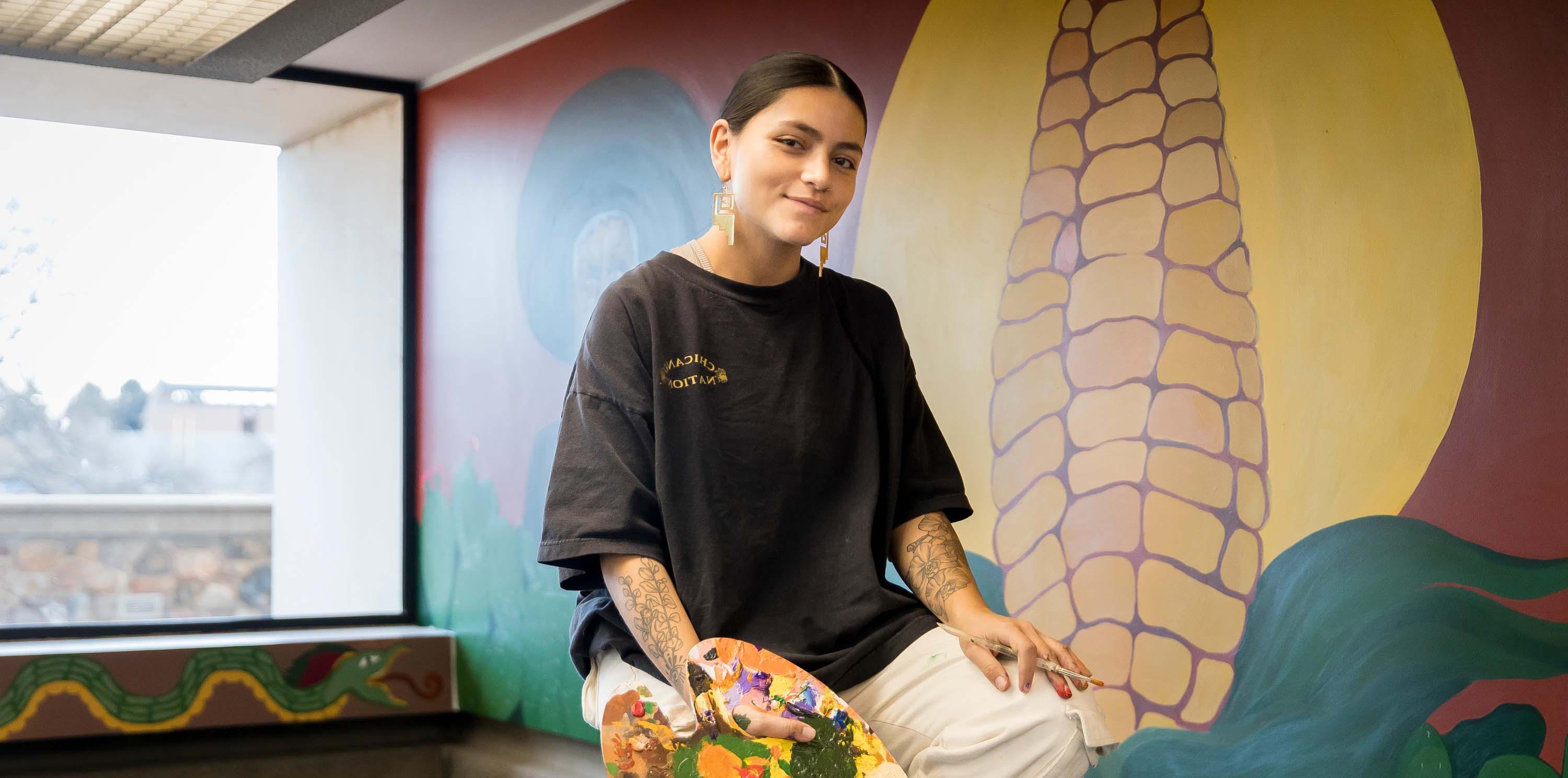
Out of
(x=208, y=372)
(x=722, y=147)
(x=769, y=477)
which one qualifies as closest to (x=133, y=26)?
(x=208, y=372)

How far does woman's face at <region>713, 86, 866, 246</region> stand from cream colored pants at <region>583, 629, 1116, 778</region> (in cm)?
53

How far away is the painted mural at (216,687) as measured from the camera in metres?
3.73

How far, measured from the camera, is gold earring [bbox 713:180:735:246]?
1.70 m

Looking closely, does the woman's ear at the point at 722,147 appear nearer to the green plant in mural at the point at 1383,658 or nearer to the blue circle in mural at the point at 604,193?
the green plant in mural at the point at 1383,658

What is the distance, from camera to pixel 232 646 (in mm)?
Result: 3996

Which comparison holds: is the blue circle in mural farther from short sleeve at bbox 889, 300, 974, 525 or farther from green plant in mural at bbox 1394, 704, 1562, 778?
green plant in mural at bbox 1394, 704, 1562, 778

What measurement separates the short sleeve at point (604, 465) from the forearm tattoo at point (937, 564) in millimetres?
331

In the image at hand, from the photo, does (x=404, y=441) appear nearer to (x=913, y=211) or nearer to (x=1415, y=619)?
(x=913, y=211)

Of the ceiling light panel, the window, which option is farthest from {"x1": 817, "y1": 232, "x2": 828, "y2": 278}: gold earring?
the window

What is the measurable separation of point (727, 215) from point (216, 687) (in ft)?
9.90

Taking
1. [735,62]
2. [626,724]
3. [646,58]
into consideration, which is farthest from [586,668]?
[646,58]

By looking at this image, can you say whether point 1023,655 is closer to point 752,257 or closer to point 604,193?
point 752,257

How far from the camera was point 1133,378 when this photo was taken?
2.55 metres

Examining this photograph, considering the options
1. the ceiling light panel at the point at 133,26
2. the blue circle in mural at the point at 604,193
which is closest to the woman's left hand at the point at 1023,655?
the blue circle in mural at the point at 604,193
